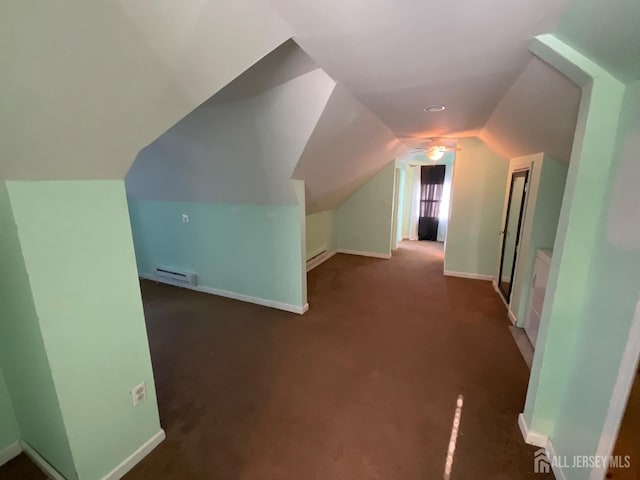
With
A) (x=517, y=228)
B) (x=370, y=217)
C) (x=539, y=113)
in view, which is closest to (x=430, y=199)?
(x=370, y=217)

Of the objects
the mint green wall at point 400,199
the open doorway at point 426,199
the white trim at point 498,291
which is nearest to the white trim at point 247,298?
the white trim at point 498,291

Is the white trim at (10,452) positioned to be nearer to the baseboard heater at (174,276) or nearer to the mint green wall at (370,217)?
the baseboard heater at (174,276)

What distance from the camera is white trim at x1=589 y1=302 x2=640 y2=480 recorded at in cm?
106

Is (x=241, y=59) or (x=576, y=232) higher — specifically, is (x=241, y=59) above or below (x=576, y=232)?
above

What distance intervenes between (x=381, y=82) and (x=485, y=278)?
3.80 metres

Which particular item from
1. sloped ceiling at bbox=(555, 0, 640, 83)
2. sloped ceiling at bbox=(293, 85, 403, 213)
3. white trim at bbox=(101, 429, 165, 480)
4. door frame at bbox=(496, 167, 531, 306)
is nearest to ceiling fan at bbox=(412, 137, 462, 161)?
sloped ceiling at bbox=(293, 85, 403, 213)

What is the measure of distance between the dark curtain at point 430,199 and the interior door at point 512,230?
3.57 meters

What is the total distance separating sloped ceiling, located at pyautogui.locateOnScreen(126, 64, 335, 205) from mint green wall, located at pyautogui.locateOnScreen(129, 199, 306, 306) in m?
0.19

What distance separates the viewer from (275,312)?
3396 mm

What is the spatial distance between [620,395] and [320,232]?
456 cm

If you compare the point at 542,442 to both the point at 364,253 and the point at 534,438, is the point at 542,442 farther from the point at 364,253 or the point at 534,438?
the point at 364,253

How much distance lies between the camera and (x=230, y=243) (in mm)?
3621

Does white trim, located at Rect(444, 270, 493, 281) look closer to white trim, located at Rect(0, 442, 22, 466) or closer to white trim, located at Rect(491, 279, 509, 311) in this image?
white trim, located at Rect(491, 279, 509, 311)

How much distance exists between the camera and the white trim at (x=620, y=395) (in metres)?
1.06
